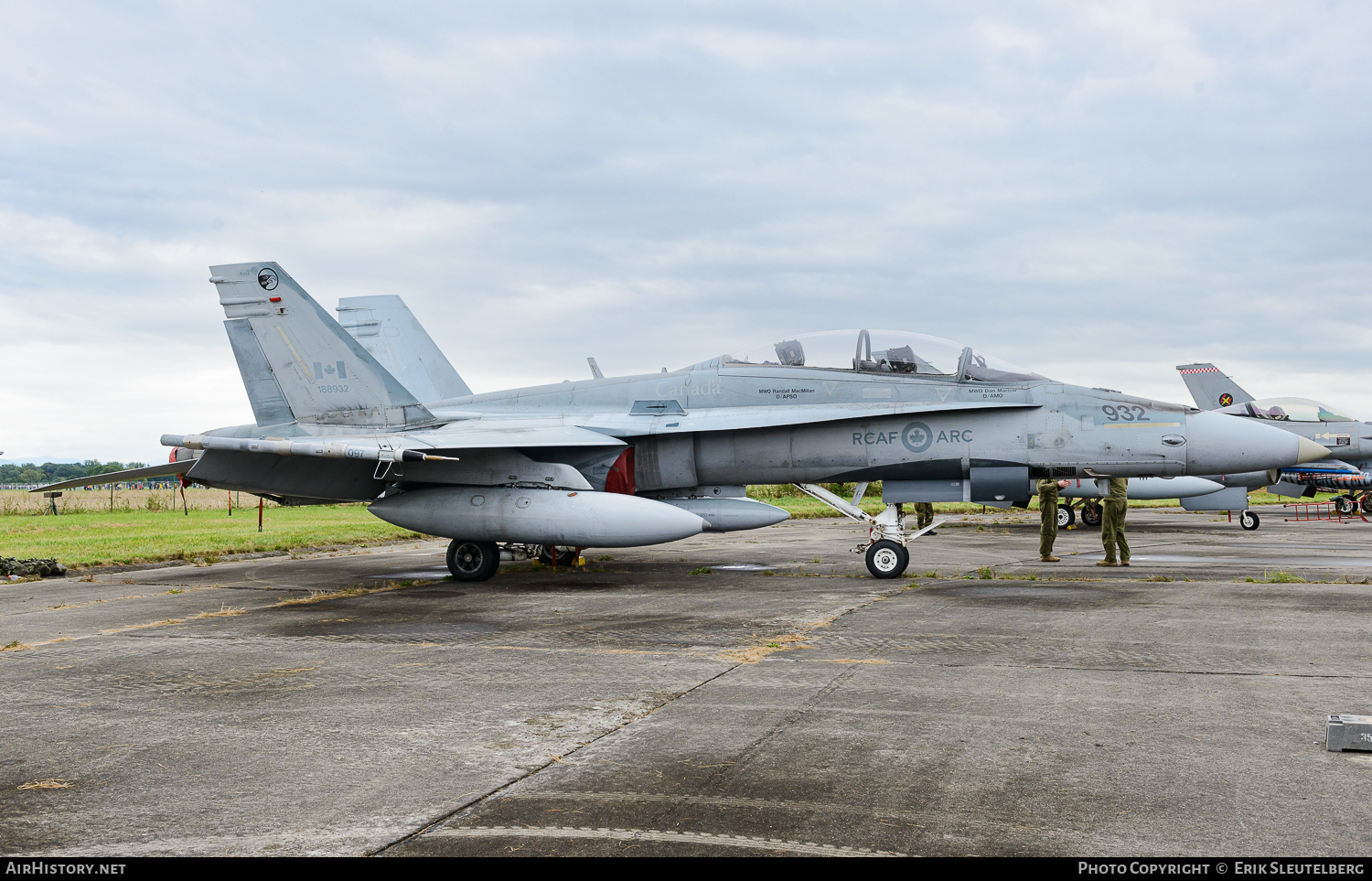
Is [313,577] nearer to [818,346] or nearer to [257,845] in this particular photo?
[818,346]

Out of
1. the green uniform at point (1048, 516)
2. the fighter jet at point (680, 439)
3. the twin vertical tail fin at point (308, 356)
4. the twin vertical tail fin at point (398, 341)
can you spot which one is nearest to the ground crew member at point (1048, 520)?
the green uniform at point (1048, 516)

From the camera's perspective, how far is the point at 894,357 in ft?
35.9

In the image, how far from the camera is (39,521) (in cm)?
2417

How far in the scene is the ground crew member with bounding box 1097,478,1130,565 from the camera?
1292 cm

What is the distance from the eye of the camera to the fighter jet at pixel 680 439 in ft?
33.1

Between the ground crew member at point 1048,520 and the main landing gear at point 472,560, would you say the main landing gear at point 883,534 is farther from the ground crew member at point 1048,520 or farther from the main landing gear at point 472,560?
the ground crew member at point 1048,520

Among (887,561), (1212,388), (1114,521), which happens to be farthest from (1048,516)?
(1212,388)

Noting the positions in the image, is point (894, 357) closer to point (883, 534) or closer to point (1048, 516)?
point (883, 534)

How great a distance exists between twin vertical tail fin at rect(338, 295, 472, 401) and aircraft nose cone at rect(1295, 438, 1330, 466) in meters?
12.8

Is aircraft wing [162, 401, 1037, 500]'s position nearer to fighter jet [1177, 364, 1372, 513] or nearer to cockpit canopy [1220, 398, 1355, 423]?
fighter jet [1177, 364, 1372, 513]

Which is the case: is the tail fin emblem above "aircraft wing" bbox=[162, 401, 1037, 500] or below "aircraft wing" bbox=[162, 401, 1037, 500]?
above

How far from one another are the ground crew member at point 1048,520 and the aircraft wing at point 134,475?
39.9 ft

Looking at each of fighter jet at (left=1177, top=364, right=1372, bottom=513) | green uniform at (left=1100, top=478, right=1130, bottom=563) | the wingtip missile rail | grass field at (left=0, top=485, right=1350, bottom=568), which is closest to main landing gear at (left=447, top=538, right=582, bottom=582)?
the wingtip missile rail
